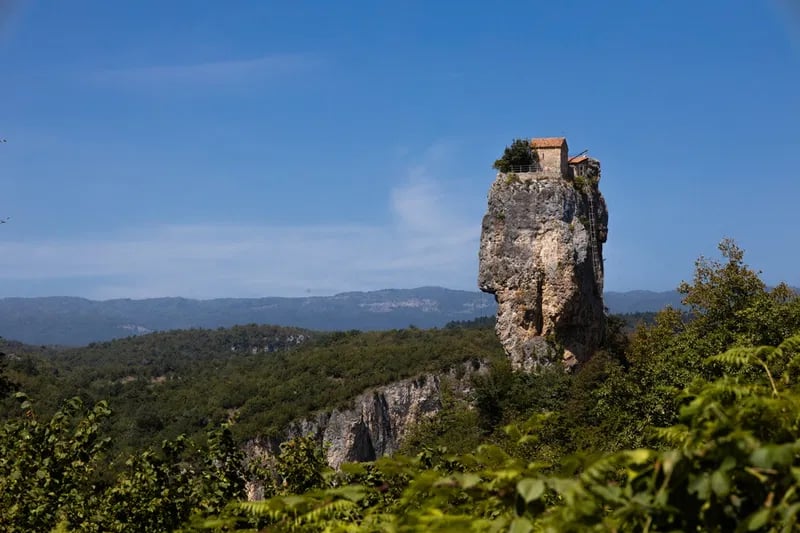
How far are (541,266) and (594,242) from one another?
3.85 m

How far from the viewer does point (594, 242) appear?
138 ft

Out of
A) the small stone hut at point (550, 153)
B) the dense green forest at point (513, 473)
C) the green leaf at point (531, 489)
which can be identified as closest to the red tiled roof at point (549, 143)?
the small stone hut at point (550, 153)

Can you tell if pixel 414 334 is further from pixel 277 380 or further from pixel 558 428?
pixel 558 428

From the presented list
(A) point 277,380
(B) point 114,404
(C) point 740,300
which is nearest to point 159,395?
(B) point 114,404

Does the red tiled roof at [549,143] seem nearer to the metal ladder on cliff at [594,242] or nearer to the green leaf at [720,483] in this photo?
the metal ladder on cliff at [594,242]

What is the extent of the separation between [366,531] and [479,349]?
5172cm

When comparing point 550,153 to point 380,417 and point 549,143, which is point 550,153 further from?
point 380,417

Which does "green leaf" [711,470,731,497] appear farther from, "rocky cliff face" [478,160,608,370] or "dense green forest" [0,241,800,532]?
"rocky cliff face" [478,160,608,370]

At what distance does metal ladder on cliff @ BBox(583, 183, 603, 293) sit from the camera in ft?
137

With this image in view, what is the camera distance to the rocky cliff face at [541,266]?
40.3m

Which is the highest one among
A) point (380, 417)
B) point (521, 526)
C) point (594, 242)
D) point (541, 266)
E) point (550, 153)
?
point (550, 153)

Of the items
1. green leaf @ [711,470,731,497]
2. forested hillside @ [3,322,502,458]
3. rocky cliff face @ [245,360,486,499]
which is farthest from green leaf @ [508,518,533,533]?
rocky cliff face @ [245,360,486,499]

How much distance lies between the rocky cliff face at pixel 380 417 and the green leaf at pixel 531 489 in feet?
148

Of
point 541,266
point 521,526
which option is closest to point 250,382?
point 541,266
